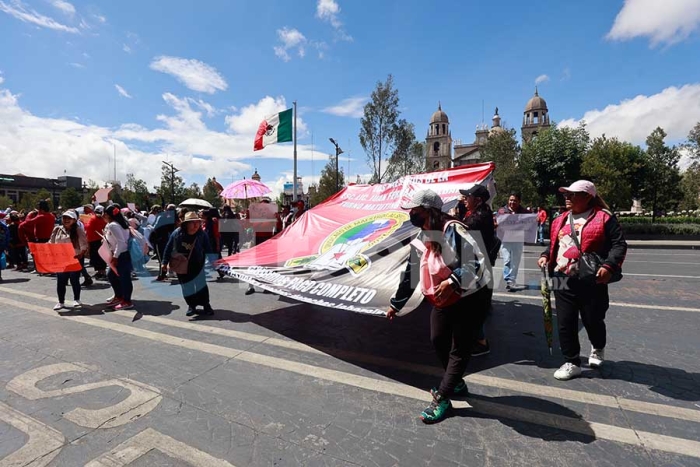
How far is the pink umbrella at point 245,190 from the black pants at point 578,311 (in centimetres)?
1006

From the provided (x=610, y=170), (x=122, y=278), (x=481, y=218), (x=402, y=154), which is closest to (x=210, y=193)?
(x=402, y=154)

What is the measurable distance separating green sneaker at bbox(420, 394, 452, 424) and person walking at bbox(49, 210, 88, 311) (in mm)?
6209

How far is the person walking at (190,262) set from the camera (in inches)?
225

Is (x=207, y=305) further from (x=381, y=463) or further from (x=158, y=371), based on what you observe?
(x=381, y=463)

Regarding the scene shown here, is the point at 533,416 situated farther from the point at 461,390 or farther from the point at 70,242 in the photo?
the point at 70,242

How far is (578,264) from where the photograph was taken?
325 cm

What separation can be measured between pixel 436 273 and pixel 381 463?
1.34 m

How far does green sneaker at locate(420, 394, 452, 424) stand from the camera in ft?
8.84

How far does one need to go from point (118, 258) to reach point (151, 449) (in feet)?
14.9

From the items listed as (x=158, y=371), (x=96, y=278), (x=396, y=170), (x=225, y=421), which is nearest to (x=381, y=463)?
(x=225, y=421)

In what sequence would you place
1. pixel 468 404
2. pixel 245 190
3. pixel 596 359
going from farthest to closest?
pixel 245 190 < pixel 596 359 < pixel 468 404

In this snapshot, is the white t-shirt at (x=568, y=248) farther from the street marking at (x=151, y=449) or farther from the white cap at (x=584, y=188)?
the street marking at (x=151, y=449)

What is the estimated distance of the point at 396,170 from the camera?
2834 cm

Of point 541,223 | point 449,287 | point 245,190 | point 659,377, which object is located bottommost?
point 659,377
